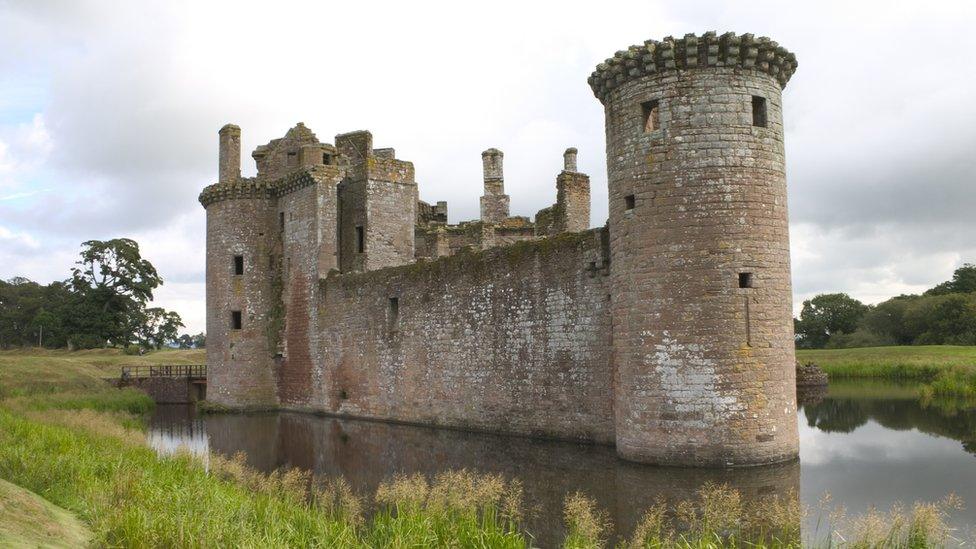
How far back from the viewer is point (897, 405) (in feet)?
69.7

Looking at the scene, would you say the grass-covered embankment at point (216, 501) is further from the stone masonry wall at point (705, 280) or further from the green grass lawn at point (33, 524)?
the stone masonry wall at point (705, 280)

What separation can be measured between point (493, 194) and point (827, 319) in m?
55.6

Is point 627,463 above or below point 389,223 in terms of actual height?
below

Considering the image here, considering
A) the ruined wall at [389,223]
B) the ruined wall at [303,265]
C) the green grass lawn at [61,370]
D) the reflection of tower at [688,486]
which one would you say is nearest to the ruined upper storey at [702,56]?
the reflection of tower at [688,486]

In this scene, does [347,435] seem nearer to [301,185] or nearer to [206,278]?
[301,185]

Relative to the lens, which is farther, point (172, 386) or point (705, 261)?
point (172, 386)

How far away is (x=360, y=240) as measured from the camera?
26578 mm

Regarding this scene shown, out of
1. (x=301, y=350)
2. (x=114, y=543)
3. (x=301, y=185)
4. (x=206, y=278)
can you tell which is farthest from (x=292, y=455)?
(x=206, y=278)

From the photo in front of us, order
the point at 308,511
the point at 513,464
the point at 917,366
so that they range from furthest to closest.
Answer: the point at 917,366 → the point at 513,464 → the point at 308,511

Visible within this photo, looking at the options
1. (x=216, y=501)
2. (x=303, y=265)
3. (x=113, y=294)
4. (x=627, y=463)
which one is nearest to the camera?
(x=216, y=501)

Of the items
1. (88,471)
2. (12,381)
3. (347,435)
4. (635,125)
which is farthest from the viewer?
(12,381)

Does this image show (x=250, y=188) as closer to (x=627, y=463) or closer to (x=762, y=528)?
(x=627, y=463)

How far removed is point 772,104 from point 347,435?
1221 centimetres

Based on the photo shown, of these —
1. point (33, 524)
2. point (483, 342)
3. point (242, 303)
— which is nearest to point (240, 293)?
point (242, 303)
